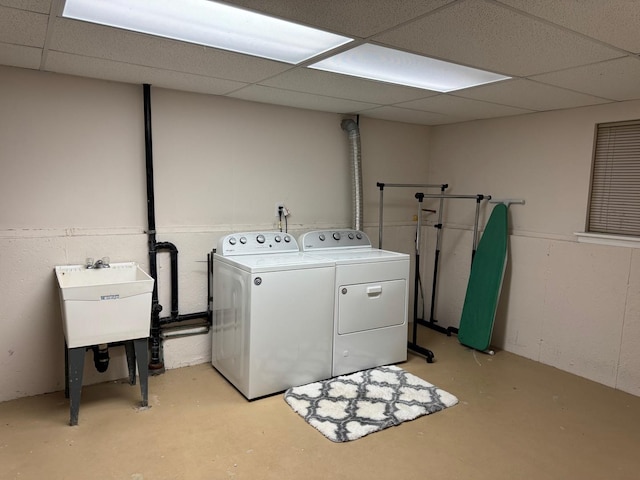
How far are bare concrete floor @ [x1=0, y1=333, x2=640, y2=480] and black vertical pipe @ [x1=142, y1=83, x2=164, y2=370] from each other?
18 centimetres

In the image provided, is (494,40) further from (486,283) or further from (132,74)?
(486,283)

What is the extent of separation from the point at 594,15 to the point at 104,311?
2786 mm

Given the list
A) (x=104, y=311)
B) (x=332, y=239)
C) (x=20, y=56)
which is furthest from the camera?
(x=332, y=239)

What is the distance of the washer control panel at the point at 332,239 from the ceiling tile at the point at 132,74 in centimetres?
133

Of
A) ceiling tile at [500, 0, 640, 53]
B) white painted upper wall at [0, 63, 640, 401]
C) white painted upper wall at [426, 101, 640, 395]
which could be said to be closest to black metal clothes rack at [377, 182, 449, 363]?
white painted upper wall at [0, 63, 640, 401]

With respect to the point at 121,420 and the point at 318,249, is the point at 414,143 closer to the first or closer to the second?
the point at 318,249

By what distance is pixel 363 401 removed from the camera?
2.98 metres

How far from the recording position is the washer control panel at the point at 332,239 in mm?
3738

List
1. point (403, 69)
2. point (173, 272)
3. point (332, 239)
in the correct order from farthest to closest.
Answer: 1. point (332, 239)
2. point (173, 272)
3. point (403, 69)

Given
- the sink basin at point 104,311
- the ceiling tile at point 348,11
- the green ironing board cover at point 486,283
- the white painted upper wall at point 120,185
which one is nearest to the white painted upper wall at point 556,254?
the green ironing board cover at point 486,283

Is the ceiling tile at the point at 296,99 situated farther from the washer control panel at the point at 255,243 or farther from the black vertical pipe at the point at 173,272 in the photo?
the black vertical pipe at the point at 173,272

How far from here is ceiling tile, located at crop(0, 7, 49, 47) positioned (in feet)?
6.10

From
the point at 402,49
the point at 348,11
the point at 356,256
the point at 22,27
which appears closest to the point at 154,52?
the point at 22,27

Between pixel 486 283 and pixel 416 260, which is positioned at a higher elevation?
pixel 416 260
